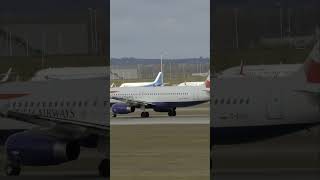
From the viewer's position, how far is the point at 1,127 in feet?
16.0

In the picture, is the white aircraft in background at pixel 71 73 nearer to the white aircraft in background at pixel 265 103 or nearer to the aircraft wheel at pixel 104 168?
the aircraft wheel at pixel 104 168

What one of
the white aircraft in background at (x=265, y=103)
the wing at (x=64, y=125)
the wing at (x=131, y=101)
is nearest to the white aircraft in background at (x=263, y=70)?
the white aircraft in background at (x=265, y=103)

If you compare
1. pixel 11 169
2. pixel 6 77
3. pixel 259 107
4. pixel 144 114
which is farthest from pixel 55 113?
pixel 144 114

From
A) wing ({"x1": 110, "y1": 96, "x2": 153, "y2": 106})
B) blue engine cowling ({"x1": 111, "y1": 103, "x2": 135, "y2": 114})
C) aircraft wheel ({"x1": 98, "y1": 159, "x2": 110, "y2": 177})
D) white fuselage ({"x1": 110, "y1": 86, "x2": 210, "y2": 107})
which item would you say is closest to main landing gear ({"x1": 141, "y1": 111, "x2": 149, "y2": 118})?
wing ({"x1": 110, "y1": 96, "x2": 153, "y2": 106})

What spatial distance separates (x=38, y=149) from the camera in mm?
4930

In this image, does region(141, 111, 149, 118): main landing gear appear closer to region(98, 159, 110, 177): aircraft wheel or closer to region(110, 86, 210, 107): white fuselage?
region(110, 86, 210, 107): white fuselage

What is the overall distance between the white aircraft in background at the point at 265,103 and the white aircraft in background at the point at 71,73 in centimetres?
94

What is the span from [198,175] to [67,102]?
338 cm

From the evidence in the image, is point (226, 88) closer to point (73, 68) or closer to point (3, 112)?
point (73, 68)

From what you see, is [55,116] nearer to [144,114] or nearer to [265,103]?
[265,103]

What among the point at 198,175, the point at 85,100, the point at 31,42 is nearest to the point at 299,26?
the point at 85,100

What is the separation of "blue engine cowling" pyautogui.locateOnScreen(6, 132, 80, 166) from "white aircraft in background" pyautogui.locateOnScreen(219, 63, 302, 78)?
1442 mm

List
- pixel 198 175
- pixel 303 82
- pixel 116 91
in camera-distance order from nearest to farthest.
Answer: pixel 303 82 → pixel 198 175 → pixel 116 91

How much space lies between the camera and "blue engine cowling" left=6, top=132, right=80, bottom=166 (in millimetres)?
4906
